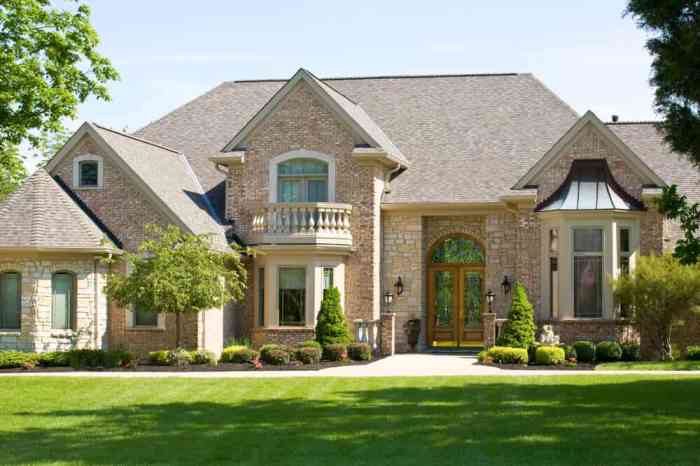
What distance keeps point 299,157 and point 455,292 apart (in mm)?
6224

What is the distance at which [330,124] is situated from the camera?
32.4 metres

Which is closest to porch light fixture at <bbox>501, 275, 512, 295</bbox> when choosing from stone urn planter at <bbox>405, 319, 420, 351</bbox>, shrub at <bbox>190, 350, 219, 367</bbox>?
stone urn planter at <bbox>405, 319, 420, 351</bbox>

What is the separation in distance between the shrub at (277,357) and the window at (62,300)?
5694 mm

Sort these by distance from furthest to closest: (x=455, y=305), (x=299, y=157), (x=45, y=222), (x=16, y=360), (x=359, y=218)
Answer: (x=455, y=305) → (x=299, y=157) → (x=359, y=218) → (x=45, y=222) → (x=16, y=360)

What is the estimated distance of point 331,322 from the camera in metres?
30.0

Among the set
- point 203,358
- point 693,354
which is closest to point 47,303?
point 203,358

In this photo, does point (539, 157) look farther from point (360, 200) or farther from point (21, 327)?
point (21, 327)

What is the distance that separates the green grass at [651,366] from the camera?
83.8ft

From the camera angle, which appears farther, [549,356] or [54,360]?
[54,360]

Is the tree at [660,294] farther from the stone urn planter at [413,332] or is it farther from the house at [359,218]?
the stone urn planter at [413,332]

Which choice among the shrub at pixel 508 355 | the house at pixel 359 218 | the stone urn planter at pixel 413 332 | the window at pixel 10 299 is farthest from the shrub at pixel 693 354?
the window at pixel 10 299

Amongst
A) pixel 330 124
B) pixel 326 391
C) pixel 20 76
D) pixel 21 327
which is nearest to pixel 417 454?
pixel 326 391

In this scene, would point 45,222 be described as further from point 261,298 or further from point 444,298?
point 444,298

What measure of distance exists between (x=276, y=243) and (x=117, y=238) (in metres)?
4.39
